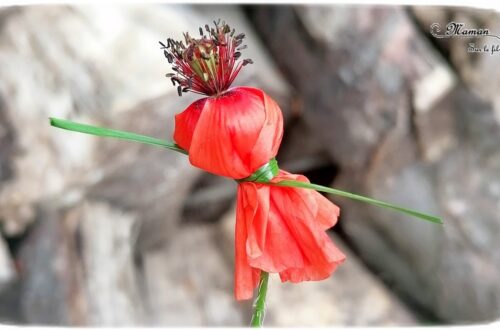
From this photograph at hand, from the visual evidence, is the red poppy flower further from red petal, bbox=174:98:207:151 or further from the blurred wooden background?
the blurred wooden background

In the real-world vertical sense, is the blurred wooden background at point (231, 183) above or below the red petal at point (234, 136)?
below

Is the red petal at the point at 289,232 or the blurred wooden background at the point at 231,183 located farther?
the blurred wooden background at the point at 231,183

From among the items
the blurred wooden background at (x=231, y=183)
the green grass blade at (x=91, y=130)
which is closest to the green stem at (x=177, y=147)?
the green grass blade at (x=91, y=130)

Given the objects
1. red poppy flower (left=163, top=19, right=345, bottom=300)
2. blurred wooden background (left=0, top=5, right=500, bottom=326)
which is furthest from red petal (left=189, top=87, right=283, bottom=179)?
blurred wooden background (left=0, top=5, right=500, bottom=326)

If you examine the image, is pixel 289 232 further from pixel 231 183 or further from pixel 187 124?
pixel 231 183

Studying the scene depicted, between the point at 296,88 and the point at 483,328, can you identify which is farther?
the point at 296,88

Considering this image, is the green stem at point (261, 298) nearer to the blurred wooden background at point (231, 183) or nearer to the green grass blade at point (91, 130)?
the green grass blade at point (91, 130)

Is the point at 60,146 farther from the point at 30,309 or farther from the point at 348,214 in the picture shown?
the point at 348,214

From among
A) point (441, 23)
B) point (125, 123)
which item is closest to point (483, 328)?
point (441, 23)
